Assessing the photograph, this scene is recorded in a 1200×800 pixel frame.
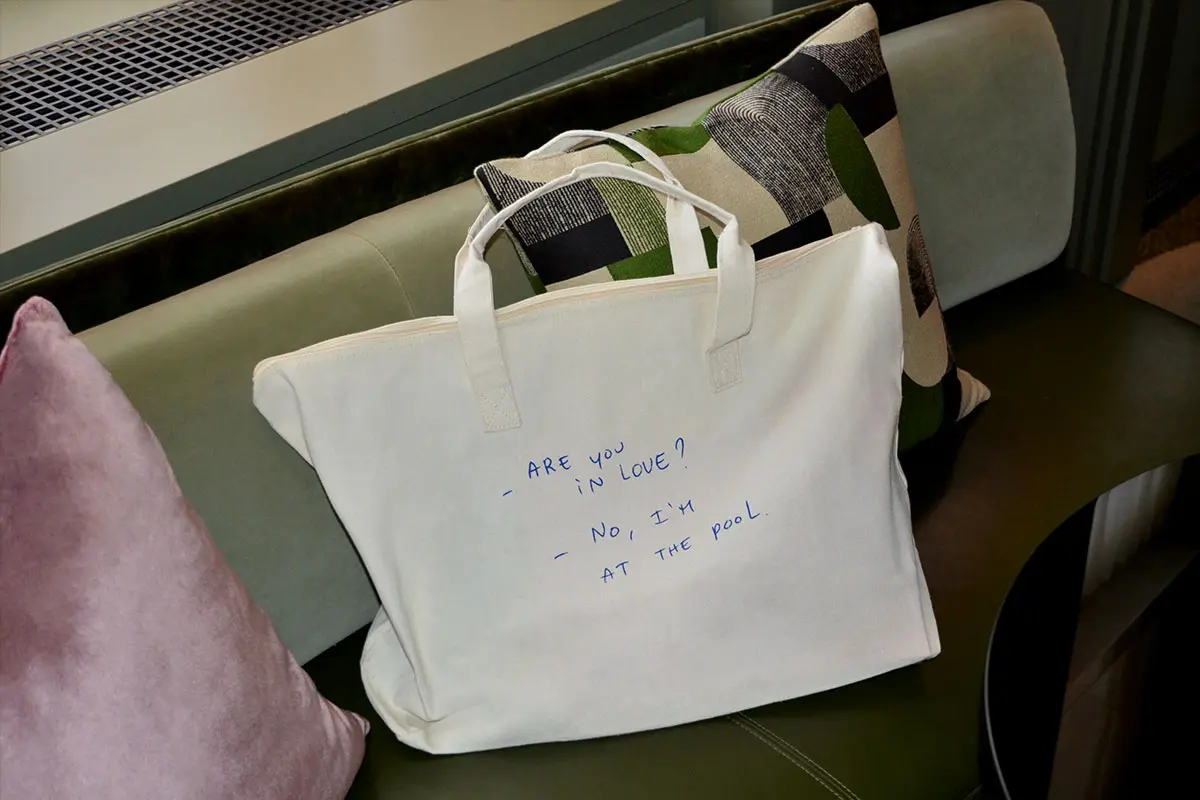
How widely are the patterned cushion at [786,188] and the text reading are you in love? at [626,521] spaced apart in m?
0.17

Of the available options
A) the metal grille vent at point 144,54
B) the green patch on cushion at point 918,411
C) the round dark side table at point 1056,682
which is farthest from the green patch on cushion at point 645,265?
the metal grille vent at point 144,54

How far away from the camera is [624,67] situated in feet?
4.13

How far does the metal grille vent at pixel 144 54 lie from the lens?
1227mm

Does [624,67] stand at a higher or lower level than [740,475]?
higher

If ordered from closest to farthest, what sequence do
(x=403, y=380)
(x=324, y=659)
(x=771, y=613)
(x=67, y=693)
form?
(x=67, y=693), (x=403, y=380), (x=771, y=613), (x=324, y=659)

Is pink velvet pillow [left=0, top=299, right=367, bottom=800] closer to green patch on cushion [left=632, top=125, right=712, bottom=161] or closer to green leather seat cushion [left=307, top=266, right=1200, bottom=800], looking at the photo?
green leather seat cushion [left=307, top=266, right=1200, bottom=800]

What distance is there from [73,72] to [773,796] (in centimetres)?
105

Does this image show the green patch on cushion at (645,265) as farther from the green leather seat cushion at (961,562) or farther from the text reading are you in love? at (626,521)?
the green leather seat cushion at (961,562)

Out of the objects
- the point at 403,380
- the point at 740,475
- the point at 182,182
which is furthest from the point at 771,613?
the point at 182,182

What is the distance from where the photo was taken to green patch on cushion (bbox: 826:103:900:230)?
3.61 feet

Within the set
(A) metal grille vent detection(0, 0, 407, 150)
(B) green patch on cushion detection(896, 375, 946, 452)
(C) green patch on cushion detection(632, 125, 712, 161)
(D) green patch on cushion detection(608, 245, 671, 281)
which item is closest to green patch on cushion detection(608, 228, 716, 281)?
(D) green patch on cushion detection(608, 245, 671, 281)

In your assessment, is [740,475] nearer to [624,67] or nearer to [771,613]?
[771,613]

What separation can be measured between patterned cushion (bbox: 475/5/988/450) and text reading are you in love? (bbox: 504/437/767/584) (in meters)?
0.17

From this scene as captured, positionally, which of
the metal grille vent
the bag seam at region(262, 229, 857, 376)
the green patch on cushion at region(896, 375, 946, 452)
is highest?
the metal grille vent
